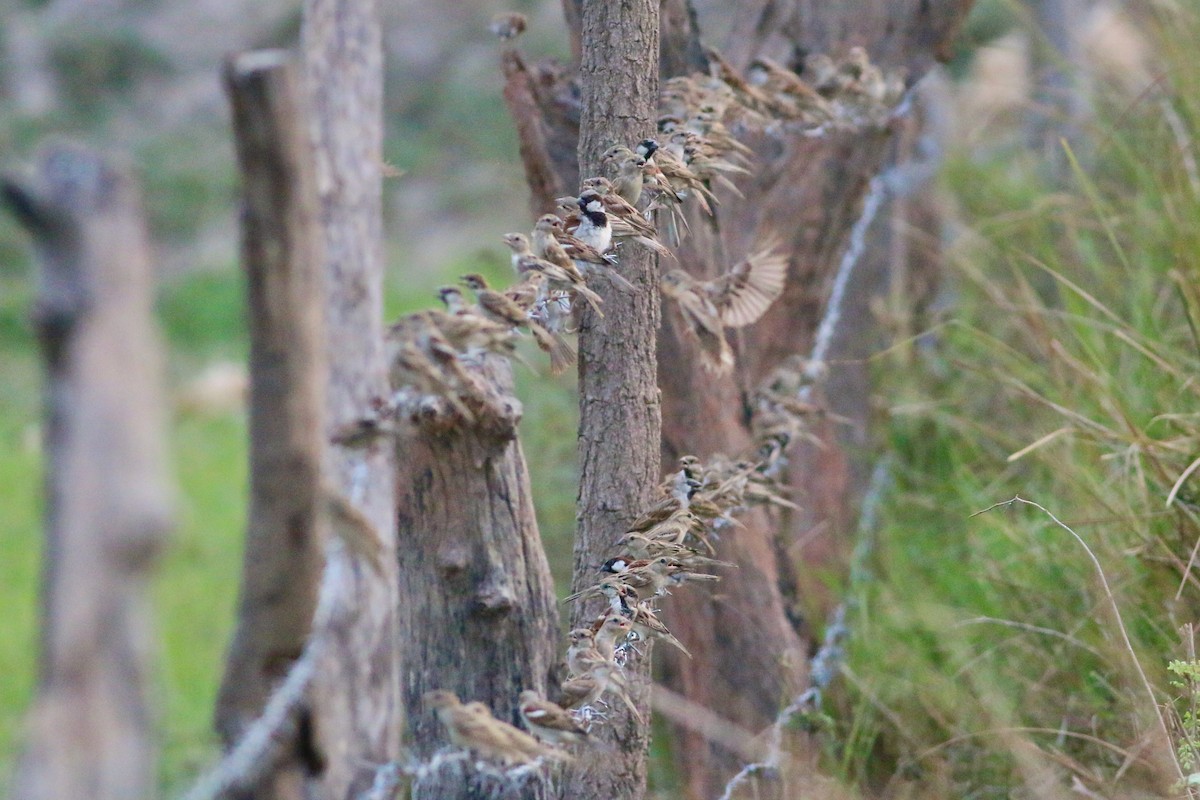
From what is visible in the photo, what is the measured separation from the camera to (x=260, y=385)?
134 cm

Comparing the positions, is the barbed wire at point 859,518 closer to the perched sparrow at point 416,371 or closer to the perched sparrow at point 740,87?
the perched sparrow at point 740,87

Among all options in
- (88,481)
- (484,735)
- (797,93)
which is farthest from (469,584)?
(797,93)

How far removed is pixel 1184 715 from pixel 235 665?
1796mm

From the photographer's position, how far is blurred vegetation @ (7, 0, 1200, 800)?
266 centimetres

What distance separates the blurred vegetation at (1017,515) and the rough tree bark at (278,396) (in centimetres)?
19

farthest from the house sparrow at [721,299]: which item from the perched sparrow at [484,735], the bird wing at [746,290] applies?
→ the perched sparrow at [484,735]

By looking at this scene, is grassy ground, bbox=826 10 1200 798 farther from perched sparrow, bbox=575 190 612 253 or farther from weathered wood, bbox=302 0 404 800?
weathered wood, bbox=302 0 404 800

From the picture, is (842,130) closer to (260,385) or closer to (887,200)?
(887,200)

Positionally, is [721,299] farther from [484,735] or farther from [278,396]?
[278,396]

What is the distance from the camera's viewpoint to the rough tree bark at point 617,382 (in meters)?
2.22

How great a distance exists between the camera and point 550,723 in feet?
6.03

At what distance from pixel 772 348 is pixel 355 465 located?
96.2 inches

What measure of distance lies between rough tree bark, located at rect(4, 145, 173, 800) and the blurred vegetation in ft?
0.37

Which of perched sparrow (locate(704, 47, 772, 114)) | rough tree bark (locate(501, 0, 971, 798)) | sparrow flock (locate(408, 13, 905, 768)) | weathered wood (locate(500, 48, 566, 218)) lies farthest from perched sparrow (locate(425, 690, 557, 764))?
perched sparrow (locate(704, 47, 772, 114))
